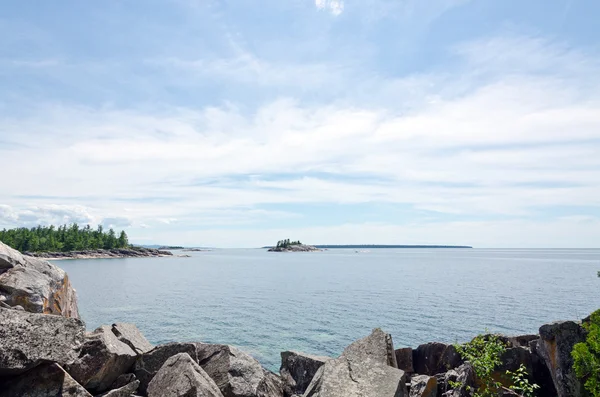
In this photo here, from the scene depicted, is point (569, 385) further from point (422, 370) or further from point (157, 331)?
point (157, 331)

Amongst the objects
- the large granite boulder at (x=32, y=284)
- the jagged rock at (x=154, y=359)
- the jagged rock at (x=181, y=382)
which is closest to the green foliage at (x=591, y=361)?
the jagged rock at (x=181, y=382)

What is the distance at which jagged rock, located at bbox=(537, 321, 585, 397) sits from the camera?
38.5 feet

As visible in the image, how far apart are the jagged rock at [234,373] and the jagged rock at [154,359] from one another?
2.24ft

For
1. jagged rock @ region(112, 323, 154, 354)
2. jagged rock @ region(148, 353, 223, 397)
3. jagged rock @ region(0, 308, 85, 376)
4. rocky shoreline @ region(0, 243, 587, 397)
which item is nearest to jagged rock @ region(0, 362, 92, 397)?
rocky shoreline @ region(0, 243, 587, 397)

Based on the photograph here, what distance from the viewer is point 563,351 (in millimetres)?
12297

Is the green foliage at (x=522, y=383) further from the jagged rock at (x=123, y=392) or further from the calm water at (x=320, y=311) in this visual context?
the calm water at (x=320, y=311)

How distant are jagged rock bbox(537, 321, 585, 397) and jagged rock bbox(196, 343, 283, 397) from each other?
8239mm

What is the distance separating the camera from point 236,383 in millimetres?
12547

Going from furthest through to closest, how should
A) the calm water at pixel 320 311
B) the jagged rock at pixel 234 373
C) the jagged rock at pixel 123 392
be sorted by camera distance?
1. the calm water at pixel 320 311
2. the jagged rock at pixel 234 373
3. the jagged rock at pixel 123 392

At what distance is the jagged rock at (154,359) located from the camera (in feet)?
42.0

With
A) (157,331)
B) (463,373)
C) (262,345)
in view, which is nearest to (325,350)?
(262,345)

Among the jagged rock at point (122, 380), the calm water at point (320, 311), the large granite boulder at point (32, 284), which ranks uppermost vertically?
the large granite boulder at point (32, 284)

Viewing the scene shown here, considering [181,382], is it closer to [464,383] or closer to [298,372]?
[298,372]

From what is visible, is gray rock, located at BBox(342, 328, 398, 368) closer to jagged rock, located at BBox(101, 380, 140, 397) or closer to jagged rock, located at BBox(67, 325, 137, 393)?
jagged rock, located at BBox(101, 380, 140, 397)
